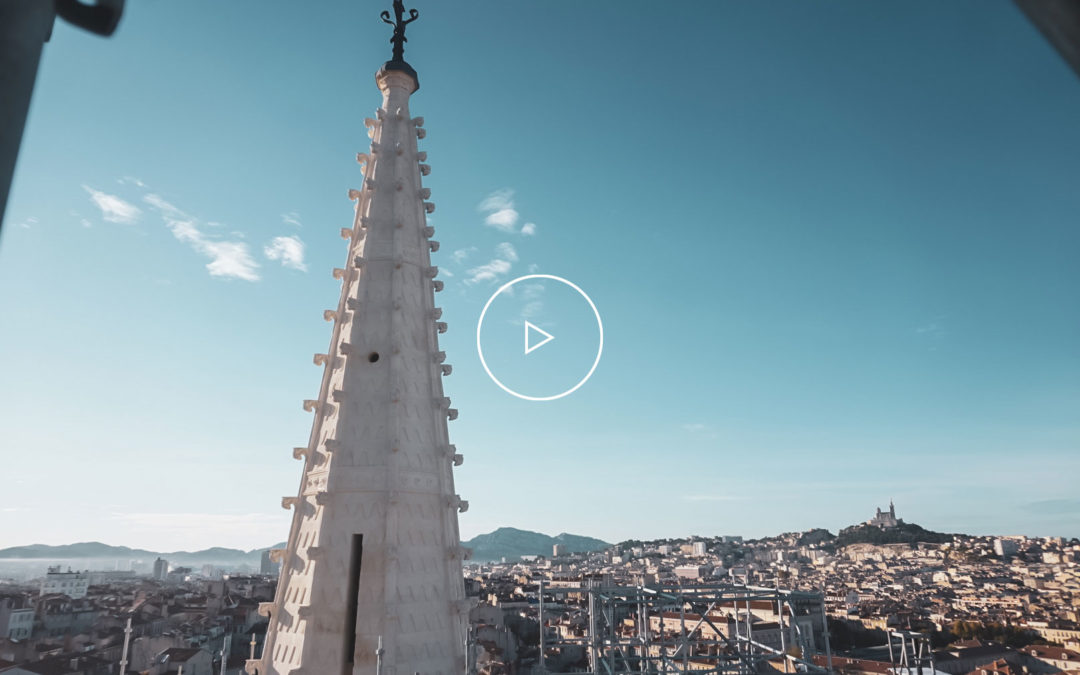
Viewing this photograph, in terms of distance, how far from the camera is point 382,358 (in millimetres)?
8555

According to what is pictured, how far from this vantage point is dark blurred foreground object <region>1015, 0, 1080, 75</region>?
94 cm

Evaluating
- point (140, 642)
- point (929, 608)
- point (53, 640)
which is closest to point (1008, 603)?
point (929, 608)

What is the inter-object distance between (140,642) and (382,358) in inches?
1791

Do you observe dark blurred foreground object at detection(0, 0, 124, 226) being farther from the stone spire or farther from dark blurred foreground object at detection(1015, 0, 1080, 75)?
the stone spire

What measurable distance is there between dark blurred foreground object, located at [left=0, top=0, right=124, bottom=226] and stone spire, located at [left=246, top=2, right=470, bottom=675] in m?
7.03

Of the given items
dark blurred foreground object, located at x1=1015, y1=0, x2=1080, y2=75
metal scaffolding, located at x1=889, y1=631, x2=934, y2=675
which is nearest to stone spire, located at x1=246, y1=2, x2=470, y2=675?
dark blurred foreground object, located at x1=1015, y1=0, x2=1080, y2=75

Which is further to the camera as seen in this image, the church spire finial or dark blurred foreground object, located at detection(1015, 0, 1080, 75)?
the church spire finial

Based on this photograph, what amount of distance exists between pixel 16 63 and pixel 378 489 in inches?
288

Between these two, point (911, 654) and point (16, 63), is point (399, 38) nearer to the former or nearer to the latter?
point (16, 63)

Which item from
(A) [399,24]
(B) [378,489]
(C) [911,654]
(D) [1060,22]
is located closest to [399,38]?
(A) [399,24]

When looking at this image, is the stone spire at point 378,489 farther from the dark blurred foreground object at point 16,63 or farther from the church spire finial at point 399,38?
the dark blurred foreground object at point 16,63

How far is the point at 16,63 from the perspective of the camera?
1028 mm

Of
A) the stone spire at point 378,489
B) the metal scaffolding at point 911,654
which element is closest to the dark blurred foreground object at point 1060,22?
the stone spire at point 378,489

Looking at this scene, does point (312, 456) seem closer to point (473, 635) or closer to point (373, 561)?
point (373, 561)
